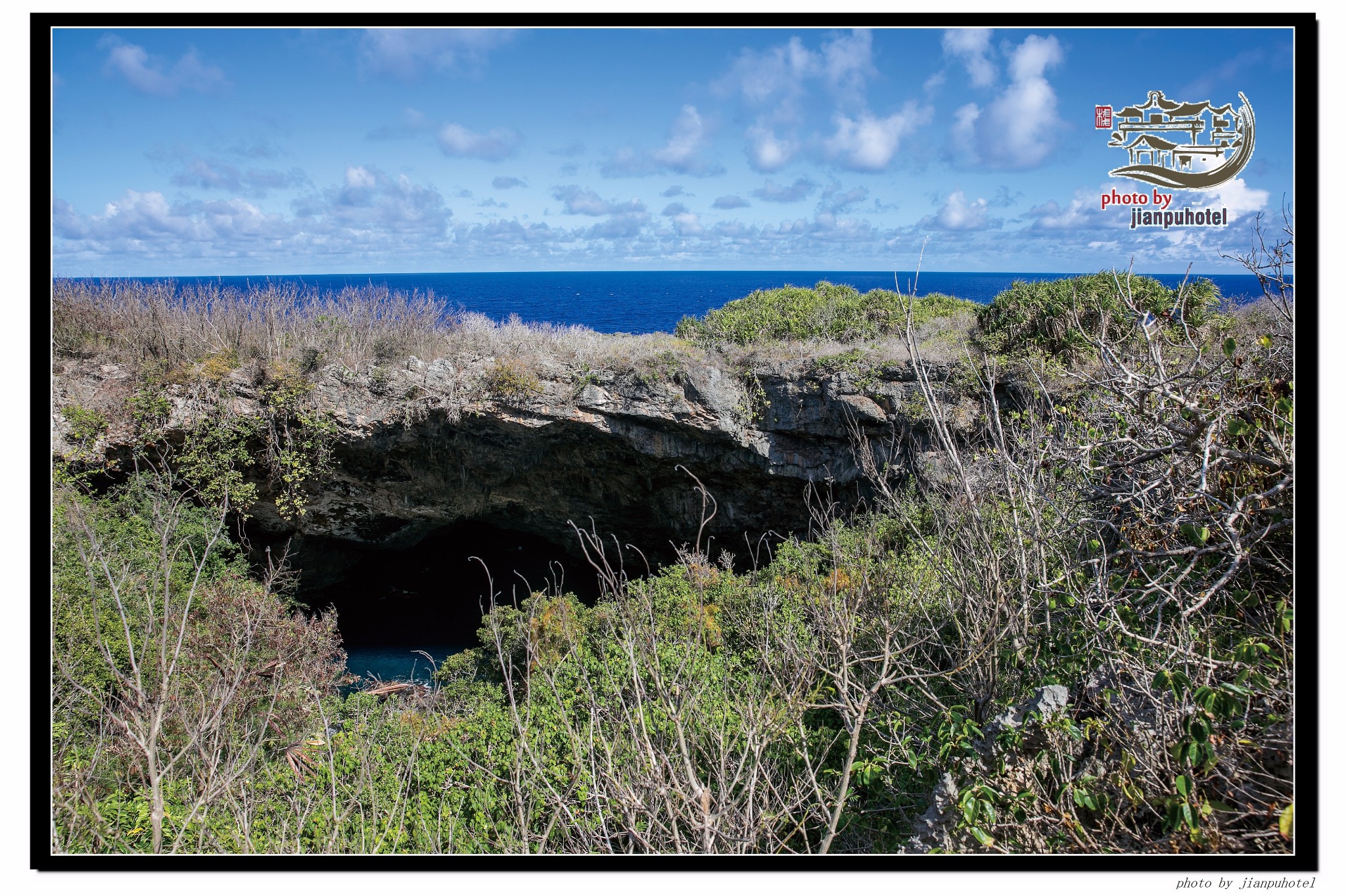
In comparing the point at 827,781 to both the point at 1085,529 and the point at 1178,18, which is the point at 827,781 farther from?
the point at 1178,18

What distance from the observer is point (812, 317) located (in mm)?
15289

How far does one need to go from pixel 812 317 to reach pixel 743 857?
13.7 meters

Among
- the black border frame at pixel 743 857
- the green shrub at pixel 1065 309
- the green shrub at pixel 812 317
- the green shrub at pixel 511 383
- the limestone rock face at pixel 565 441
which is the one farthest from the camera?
the green shrub at pixel 812 317

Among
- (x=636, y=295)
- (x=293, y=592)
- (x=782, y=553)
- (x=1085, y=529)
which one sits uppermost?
(x=636, y=295)

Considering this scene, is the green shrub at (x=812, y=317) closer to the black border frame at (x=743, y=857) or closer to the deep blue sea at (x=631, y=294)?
the deep blue sea at (x=631, y=294)

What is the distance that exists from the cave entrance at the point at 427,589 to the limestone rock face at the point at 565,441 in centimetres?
154

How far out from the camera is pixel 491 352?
12703 millimetres

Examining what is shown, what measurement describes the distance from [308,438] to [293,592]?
14.8ft

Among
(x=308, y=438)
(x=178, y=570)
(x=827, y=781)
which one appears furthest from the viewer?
(x=308, y=438)

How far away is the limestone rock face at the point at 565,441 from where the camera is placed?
11.9 meters

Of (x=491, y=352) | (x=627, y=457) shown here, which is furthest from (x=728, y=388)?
(x=491, y=352)

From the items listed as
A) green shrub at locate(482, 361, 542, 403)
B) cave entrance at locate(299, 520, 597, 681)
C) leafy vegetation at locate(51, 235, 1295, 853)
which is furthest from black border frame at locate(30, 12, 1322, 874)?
cave entrance at locate(299, 520, 597, 681)

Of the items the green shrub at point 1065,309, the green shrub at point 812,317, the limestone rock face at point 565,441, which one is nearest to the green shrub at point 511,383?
the limestone rock face at point 565,441

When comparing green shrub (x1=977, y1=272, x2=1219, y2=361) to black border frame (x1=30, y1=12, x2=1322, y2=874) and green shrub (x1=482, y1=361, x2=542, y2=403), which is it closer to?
black border frame (x1=30, y1=12, x2=1322, y2=874)
